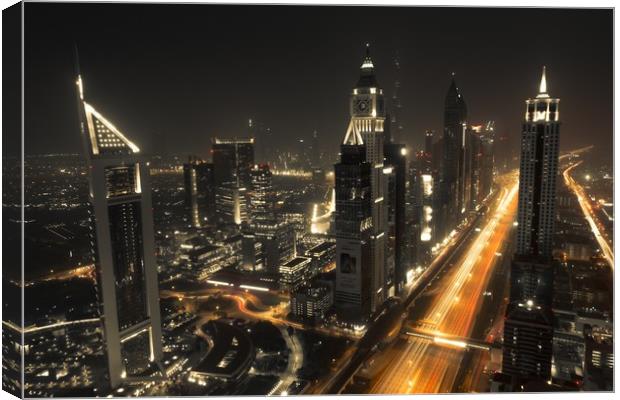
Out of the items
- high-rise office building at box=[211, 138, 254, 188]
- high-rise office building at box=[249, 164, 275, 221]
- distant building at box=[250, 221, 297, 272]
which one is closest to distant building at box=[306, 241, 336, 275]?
distant building at box=[250, 221, 297, 272]

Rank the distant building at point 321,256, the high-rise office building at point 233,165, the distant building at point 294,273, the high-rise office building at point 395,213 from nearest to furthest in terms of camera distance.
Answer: the high-rise office building at point 395,213
the distant building at point 294,273
the distant building at point 321,256
the high-rise office building at point 233,165

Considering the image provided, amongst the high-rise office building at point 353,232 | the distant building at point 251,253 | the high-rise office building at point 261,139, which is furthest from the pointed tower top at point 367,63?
the distant building at point 251,253

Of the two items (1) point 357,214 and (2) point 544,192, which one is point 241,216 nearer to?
(1) point 357,214

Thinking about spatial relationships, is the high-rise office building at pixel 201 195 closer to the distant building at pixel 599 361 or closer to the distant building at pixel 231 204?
the distant building at pixel 231 204

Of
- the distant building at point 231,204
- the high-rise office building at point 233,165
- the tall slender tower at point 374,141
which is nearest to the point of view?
the tall slender tower at point 374,141

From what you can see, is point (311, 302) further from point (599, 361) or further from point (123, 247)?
point (599, 361)

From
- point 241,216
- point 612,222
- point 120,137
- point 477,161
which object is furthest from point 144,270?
point 477,161

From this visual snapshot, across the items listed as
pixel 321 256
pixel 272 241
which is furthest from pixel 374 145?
pixel 272 241
